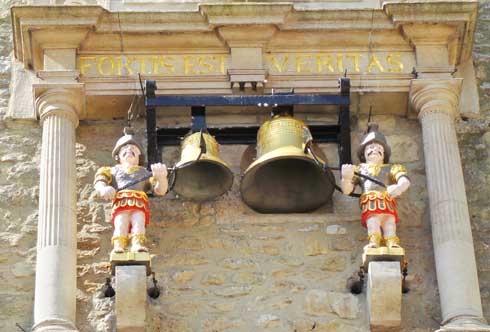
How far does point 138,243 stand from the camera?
14.2m

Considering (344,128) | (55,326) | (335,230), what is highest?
(344,128)

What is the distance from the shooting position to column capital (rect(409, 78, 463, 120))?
1536 centimetres

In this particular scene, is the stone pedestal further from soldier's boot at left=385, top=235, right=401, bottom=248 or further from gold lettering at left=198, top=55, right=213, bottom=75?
gold lettering at left=198, top=55, right=213, bottom=75

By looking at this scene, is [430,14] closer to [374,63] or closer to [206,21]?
[374,63]

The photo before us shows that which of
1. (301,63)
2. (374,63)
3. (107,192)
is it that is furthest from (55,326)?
(374,63)

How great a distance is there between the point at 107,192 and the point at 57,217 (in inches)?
18.2

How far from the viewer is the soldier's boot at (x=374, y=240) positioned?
14.2 metres

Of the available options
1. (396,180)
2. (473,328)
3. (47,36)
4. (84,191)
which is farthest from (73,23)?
(473,328)

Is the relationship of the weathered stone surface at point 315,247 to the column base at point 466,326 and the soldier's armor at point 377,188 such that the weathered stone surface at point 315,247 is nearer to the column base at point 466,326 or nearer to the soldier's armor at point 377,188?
the soldier's armor at point 377,188

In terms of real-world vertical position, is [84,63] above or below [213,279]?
above

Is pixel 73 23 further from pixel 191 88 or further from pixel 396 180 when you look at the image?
pixel 396 180

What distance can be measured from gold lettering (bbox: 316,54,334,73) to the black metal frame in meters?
0.38

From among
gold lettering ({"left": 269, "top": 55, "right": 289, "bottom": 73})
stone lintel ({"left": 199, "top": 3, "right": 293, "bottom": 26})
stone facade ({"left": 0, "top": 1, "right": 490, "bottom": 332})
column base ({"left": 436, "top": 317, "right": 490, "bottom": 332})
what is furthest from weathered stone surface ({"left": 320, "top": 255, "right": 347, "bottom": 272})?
stone lintel ({"left": 199, "top": 3, "right": 293, "bottom": 26})

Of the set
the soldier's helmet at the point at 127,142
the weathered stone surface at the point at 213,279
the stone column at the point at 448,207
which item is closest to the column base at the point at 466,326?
the stone column at the point at 448,207
